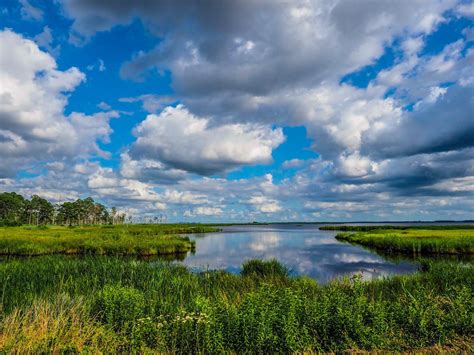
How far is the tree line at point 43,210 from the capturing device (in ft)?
486

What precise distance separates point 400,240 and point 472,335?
4091 cm

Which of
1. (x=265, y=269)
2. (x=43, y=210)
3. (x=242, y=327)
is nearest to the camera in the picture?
(x=242, y=327)

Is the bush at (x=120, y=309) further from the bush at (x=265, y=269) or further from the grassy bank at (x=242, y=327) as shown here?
the bush at (x=265, y=269)

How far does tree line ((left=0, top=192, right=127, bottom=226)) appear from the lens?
148 metres

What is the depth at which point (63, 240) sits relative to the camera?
4475 centimetres

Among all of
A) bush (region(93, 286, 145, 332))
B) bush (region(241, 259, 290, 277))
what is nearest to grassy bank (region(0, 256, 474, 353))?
bush (region(93, 286, 145, 332))

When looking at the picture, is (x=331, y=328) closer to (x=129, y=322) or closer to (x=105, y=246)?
(x=129, y=322)

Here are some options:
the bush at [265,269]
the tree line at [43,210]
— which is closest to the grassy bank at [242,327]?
the bush at [265,269]

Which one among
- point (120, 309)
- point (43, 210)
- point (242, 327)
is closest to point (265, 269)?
point (120, 309)

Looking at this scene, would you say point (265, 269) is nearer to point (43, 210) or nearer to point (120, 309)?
point (120, 309)

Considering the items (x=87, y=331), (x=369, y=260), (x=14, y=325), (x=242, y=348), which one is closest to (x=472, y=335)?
(x=242, y=348)

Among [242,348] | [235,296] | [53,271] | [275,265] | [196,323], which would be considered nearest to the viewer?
[242,348]

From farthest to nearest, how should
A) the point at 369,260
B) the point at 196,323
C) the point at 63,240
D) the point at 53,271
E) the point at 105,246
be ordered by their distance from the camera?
the point at 63,240, the point at 105,246, the point at 369,260, the point at 53,271, the point at 196,323

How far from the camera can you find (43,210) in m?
162
